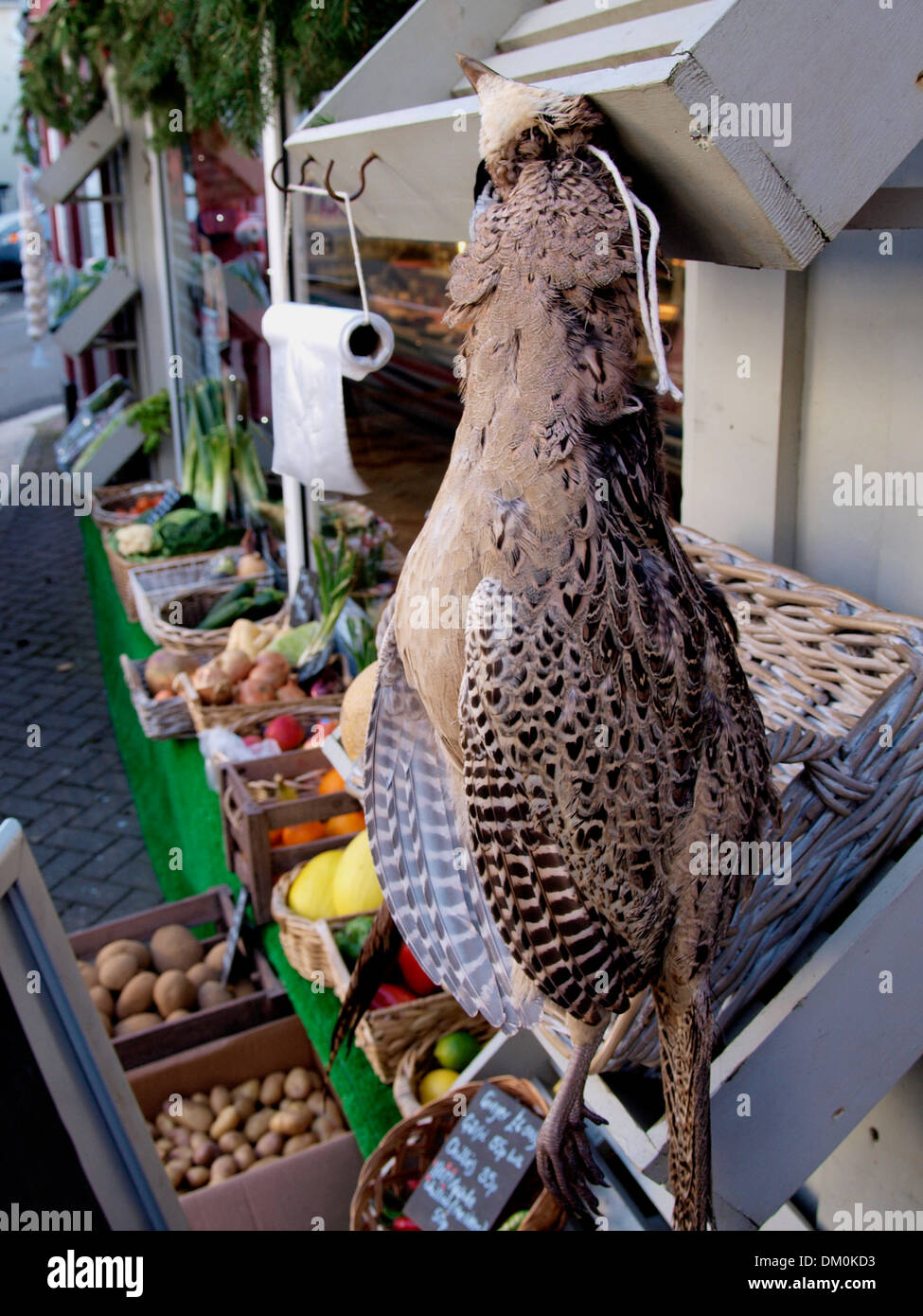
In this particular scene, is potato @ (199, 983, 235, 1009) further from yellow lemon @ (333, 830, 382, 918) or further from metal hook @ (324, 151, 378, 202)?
metal hook @ (324, 151, 378, 202)

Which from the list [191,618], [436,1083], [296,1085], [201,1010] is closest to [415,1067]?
[436,1083]

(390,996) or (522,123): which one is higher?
(522,123)

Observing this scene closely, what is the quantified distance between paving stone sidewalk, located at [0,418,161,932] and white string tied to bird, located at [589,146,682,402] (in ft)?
13.2

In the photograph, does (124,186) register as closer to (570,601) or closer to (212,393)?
(212,393)

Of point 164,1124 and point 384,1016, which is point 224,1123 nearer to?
point 164,1124

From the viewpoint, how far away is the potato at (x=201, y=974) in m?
3.42

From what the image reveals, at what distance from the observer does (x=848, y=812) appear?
4.79 feet

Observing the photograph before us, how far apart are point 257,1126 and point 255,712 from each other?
55.2 inches

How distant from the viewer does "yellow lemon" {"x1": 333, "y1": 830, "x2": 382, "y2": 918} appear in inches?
110

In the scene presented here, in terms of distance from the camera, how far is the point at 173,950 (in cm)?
349

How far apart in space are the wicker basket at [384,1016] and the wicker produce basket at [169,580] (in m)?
2.36

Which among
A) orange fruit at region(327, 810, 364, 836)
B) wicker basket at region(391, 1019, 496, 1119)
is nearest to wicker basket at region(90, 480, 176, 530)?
orange fruit at region(327, 810, 364, 836)
